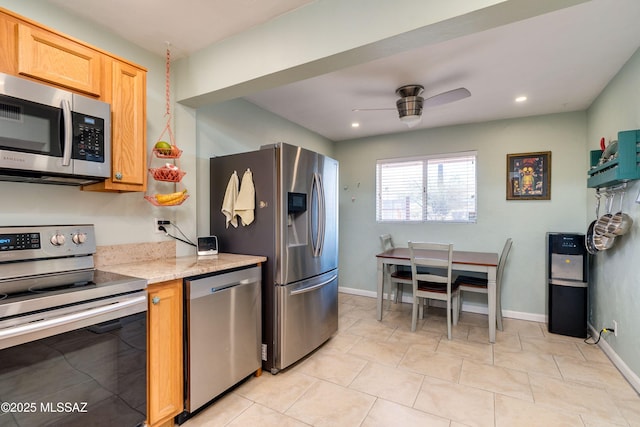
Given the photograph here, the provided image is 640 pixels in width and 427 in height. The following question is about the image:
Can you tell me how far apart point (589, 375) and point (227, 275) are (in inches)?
114

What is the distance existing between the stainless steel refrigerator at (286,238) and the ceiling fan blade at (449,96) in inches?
42.2

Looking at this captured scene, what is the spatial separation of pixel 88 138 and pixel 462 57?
2575 millimetres

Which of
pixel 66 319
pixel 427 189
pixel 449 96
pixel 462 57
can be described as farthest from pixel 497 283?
pixel 66 319

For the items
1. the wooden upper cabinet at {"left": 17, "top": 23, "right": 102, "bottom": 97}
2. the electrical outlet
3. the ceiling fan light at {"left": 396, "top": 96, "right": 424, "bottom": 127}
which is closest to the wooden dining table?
the ceiling fan light at {"left": 396, "top": 96, "right": 424, "bottom": 127}

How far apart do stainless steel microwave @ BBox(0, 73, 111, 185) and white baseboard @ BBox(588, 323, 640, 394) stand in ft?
12.4

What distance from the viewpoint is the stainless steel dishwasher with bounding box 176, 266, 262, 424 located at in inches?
70.6

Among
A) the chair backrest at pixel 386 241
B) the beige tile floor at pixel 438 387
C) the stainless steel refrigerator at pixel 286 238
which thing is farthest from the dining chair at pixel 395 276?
the stainless steel refrigerator at pixel 286 238

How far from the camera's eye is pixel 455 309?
3344mm

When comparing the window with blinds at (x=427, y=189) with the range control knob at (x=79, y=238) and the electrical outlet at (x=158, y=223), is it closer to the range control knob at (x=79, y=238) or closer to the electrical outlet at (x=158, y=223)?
the electrical outlet at (x=158, y=223)

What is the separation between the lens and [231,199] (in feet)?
8.25

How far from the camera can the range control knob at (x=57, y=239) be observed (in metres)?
1.70

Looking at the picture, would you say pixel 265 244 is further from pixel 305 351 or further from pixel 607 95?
pixel 607 95

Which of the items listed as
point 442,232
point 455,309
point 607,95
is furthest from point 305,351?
point 607,95

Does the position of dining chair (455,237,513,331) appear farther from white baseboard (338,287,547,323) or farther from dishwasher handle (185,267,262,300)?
dishwasher handle (185,267,262,300)
